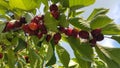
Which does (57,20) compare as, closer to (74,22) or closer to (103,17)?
(74,22)

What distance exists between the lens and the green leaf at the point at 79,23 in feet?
6.77

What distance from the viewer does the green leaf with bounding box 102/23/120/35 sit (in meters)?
2.18

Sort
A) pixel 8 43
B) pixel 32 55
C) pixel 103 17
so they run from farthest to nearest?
pixel 8 43 < pixel 32 55 < pixel 103 17

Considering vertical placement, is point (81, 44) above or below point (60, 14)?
below

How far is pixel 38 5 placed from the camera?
2.25m

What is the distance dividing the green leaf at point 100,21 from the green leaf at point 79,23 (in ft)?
0.16

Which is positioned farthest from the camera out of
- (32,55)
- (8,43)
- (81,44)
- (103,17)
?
(8,43)

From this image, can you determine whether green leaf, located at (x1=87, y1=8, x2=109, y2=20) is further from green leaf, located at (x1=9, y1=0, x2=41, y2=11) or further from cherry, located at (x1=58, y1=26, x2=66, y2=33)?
green leaf, located at (x1=9, y1=0, x2=41, y2=11)

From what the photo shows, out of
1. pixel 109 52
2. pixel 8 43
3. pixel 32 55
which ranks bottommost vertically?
pixel 109 52

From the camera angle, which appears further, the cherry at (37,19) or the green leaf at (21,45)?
the green leaf at (21,45)

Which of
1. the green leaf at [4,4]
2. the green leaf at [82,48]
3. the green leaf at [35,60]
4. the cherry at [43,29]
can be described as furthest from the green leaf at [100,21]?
the green leaf at [4,4]

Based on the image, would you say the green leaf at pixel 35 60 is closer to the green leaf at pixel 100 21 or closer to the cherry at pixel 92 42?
the cherry at pixel 92 42

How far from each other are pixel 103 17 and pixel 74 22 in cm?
17

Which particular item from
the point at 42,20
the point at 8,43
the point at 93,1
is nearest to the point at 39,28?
the point at 42,20
